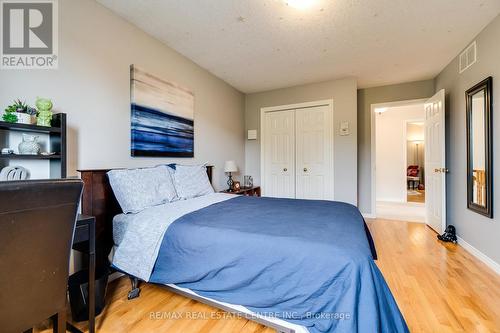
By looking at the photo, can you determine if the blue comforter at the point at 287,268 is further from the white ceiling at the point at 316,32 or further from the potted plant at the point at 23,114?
the white ceiling at the point at 316,32

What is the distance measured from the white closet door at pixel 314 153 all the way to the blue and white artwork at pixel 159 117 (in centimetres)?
206

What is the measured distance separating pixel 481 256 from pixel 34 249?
3.75 meters

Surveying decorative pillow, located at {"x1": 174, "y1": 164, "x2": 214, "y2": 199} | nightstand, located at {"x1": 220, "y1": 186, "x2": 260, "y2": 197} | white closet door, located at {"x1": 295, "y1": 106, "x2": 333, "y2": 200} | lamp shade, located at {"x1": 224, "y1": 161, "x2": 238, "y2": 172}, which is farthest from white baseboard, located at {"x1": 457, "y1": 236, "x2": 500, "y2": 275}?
lamp shade, located at {"x1": 224, "y1": 161, "x2": 238, "y2": 172}

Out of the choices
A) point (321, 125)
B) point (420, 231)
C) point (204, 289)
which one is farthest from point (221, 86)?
point (420, 231)

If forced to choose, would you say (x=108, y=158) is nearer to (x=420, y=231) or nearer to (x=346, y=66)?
(x=346, y=66)

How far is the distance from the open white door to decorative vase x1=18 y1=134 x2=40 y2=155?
4.53 meters

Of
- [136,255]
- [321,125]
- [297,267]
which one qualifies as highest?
[321,125]

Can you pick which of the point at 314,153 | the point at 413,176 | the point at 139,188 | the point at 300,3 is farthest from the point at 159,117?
the point at 413,176

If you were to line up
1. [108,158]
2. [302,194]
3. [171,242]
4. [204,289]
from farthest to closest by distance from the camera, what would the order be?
[302,194], [108,158], [171,242], [204,289]

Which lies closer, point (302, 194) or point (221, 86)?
point (221, 86)

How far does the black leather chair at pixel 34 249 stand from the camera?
777 mm

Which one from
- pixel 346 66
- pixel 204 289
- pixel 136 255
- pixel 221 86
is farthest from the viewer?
pixel 221 86

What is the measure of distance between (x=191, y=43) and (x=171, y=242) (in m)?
2.35

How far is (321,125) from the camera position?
13.3 feet
